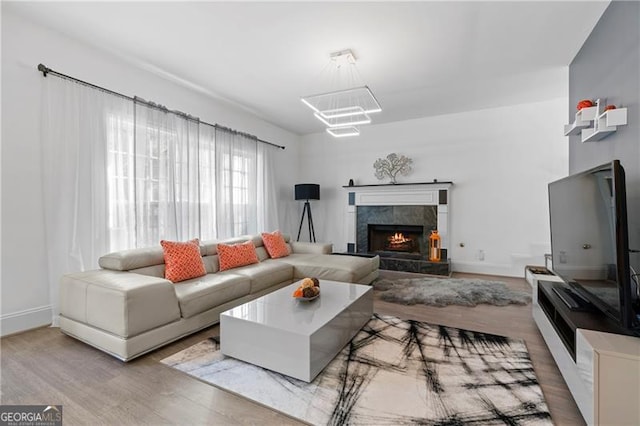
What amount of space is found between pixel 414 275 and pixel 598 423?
3.41m

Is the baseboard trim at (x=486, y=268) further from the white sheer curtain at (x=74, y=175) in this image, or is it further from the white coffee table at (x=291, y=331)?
the white sheer curtain at (x=74, y=175)

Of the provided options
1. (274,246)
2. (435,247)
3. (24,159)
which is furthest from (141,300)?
(435,247)

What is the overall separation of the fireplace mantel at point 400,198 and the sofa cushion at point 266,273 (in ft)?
7.56

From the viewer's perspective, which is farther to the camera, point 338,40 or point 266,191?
point 266,191

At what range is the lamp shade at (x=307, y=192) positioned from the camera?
18.6 feet

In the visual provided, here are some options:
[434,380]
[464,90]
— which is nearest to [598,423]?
[434,380]

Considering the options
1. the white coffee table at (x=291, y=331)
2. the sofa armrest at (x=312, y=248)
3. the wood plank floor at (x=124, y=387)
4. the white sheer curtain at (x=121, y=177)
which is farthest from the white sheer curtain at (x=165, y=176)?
the white coffee table at (x=291, y=331)

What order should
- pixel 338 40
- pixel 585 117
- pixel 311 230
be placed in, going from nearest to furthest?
pixel 585 117 → pixel 338 40 → pixel 311 230

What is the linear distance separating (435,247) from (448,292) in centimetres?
140

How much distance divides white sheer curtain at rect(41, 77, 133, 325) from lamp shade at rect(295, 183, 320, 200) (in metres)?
3.19

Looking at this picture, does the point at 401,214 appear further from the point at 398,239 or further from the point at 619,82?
the point at 619,82

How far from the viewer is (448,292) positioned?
3.67 metres

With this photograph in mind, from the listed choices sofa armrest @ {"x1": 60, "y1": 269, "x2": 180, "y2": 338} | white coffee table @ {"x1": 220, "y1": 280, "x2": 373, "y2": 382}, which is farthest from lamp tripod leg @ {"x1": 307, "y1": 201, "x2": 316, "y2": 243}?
sofa armrest @ {"x1": 60, "y1": 269, "x2": 180, "y2": 338}

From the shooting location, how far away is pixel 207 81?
147 inches
